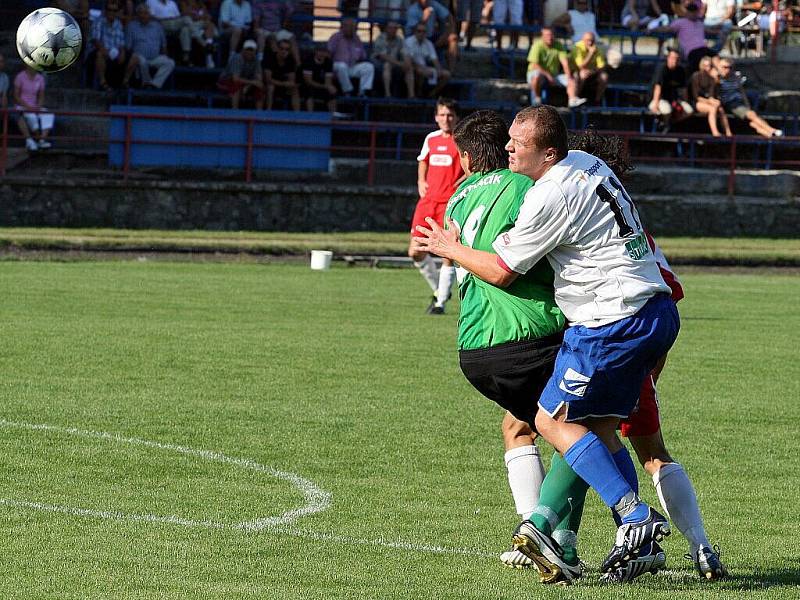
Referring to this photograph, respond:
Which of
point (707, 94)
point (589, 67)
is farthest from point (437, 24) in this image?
point (707, 94)

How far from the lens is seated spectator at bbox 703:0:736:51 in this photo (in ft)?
111

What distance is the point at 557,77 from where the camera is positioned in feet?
97.5

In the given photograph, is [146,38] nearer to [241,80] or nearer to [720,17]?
[241,80]

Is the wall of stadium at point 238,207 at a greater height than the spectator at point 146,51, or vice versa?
the spectator at point 146,51

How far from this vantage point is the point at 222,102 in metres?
28.2

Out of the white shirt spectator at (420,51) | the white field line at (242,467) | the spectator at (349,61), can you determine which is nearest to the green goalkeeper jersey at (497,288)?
the white field line at (242,467)

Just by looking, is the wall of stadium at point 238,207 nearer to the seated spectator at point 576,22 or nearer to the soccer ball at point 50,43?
the seated spectator at point 576,22

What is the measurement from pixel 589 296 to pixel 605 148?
86 cm

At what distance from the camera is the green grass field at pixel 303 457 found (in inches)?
226

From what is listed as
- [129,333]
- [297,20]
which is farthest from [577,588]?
[297,20]

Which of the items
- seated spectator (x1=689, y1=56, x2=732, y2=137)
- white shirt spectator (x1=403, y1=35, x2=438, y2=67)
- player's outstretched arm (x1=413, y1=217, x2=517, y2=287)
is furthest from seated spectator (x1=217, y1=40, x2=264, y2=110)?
player's outstretched arm (x1=413, y1=217, x2=517, y2=287)

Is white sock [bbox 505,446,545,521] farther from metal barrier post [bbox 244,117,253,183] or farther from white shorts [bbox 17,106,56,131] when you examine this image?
white shorts [bbox 17,106,56,131]

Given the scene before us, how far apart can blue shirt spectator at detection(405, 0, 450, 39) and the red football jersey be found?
15.6 m

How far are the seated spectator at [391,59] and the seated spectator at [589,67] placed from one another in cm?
352
